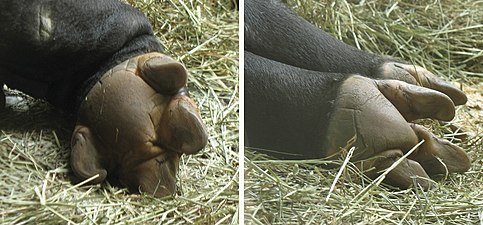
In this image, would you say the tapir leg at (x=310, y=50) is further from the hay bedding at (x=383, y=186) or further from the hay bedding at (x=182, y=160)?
A: the hay bedding at (x=182, y=160)

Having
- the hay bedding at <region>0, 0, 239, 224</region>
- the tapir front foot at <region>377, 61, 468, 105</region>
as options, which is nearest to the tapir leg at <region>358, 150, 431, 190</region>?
the tapir front foot at <region>377, 61, 468, 105</region>

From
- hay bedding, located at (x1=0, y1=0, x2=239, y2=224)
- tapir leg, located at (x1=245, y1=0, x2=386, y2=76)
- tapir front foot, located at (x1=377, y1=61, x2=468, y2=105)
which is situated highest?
tapir leg, located at (x1=245, y1=0, x2=386, y2=76)

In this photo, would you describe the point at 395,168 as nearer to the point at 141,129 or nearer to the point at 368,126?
the point at 368,126

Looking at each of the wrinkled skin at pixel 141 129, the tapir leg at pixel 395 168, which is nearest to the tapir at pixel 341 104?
the tapir leg at pixel 395 168

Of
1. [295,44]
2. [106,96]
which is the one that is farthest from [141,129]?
[295,44]

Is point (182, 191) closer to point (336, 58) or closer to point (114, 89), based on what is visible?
point (114, 89)

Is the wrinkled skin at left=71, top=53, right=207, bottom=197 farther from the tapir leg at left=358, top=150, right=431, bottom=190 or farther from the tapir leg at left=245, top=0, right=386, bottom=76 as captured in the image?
the tapir leg at left=358, top=150, right=431, bottom=190
